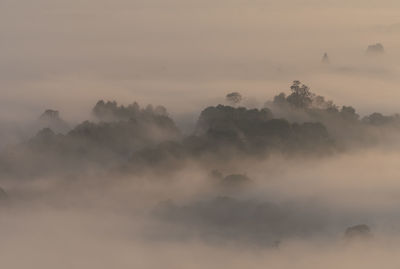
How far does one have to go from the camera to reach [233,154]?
8700 cm

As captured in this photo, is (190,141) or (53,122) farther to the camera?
(53,122)

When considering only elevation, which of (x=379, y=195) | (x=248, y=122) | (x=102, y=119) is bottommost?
(x=379, y=195)

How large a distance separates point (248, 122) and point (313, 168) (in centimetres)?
1217

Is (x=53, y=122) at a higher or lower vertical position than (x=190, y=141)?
higher

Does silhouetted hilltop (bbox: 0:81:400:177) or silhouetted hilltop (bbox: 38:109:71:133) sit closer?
silhouetted hilltop (bbox: 0:81:400:177)

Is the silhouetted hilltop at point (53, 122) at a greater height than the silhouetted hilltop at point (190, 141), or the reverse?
the silhouetted hilltop at point (53, 122)

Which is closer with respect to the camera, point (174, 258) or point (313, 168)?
point (174, 258)

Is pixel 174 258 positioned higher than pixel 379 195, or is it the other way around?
pixel 379 195

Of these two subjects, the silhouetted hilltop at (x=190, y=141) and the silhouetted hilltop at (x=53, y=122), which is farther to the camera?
the silhouetted hilltop at (x=53, y=122)

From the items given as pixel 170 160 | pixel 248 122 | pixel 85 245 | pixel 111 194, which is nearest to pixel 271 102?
pixel 248 122

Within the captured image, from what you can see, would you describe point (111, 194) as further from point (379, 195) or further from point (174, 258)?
point (379, 195)

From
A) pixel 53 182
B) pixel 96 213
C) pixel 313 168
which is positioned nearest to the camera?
pixel 96 213

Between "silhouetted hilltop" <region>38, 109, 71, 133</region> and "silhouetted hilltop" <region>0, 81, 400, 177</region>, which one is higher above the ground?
"silhouetted hilltop" <region>38, 109, 71, 133</region>

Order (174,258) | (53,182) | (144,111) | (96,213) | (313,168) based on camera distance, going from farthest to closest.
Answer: (144,111), (313,168), (53,182), (96,213), (174,258)
